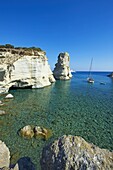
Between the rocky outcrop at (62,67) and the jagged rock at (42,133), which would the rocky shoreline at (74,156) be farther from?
the rocky outcrop at (62,67)

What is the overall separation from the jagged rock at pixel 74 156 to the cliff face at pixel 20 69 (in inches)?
1160

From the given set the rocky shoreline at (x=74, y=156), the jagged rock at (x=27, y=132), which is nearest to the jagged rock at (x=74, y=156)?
the rocky shoreline at (x=74, y=156)

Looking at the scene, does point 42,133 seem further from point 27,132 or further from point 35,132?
point 27,132

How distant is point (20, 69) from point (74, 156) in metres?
33.4

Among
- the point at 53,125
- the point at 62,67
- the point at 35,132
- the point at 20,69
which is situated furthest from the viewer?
the point at 62,67

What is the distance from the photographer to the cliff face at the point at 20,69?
3328cm

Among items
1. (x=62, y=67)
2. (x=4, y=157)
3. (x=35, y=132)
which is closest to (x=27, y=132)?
(x=35, y=132)

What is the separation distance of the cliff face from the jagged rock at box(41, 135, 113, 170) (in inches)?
1160

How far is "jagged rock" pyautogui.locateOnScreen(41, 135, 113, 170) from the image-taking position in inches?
175

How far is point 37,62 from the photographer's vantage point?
39406 millimetres

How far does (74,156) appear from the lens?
468 cm

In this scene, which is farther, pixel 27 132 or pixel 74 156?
pixel 27 132

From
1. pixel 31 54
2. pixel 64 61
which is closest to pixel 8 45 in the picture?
pixel 31 54

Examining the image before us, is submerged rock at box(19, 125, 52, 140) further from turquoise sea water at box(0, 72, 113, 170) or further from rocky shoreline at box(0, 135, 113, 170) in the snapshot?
rocky shoreline at box(0, 135, 113, 170)
